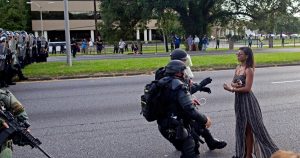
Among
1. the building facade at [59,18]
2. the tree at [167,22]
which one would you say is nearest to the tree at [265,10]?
the tree at [167,22]

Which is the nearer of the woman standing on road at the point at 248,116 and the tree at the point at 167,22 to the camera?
the woman standing on road at the point at 248,116

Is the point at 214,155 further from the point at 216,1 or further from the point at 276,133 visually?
the point at 216,1

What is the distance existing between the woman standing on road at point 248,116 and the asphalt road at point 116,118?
0.64 meters

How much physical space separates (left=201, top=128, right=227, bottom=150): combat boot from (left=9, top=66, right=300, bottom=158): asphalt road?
0.08m

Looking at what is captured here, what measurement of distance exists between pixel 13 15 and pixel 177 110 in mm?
69321

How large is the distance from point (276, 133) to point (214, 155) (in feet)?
5.12

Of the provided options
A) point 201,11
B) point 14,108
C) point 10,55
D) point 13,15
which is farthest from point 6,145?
point 13,15

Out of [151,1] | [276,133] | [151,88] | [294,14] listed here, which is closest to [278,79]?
[276,133]

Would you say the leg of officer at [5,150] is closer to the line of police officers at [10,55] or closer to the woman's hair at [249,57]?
the woman's hair at [249,57]

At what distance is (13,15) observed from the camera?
226 ft

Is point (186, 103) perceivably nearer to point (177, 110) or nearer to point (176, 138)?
point (177, 110)

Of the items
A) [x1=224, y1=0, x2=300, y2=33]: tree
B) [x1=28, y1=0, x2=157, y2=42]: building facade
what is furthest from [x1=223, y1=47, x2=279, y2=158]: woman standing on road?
[x1=28, y1=0, x2=157, y2=42]: building facade

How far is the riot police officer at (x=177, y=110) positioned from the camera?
13.9 feet

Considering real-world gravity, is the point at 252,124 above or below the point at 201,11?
below
